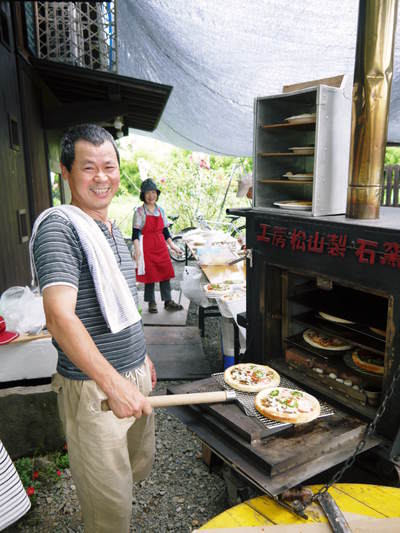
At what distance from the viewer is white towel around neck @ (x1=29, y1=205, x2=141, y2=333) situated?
2.09 m

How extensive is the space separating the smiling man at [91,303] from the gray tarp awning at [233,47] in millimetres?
3285

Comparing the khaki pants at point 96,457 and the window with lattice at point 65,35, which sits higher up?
the window with lattice at point 65,35

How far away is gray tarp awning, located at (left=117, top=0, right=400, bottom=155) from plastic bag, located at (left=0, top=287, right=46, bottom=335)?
12.2 feet

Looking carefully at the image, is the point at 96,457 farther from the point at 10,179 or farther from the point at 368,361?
the point at 10,179

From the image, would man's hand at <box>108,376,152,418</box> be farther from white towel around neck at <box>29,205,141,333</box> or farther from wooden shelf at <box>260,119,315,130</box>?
wooden shelf at <box>260,119,315,130</box>

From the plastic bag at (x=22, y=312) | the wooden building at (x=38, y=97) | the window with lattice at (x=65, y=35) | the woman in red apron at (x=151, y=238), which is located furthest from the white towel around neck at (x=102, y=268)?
the window with lattice at (x=65, y=35)

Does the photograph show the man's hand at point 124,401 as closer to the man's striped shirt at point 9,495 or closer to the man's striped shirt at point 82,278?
the man's striped shirt at point 82,278

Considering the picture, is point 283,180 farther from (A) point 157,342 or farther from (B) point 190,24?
(A) point 157,342

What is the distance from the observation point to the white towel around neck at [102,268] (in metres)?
2.09

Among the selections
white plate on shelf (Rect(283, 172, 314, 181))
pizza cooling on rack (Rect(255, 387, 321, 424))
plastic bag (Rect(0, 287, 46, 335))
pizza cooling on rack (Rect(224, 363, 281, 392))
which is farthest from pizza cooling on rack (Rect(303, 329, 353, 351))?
plastic bag (Rect(0, 287, 46, 335))

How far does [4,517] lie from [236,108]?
6800mm

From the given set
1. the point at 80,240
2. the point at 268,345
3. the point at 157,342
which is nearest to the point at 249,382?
the point at 268,345

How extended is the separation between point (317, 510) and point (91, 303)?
1642mm

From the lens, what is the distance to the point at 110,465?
224 cm
